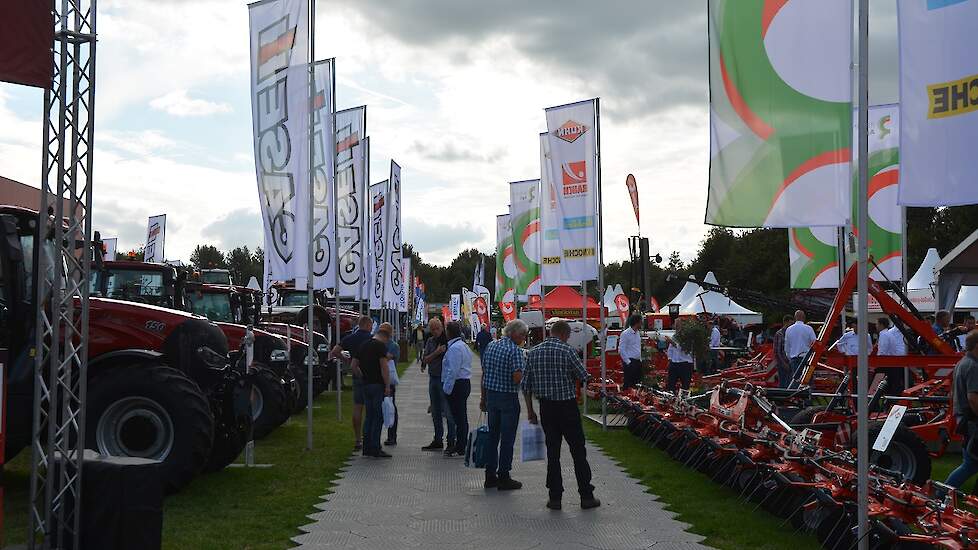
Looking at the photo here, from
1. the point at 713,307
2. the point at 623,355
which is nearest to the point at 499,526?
the point at 623,355

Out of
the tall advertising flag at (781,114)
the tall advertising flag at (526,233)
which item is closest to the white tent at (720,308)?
the tall advertising flag at (526,233)

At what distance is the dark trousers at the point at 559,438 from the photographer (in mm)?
9695

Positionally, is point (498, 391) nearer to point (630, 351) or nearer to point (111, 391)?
point (111, 391)

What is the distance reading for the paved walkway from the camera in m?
8.34

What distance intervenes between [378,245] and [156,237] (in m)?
7.72

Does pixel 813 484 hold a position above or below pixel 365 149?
below

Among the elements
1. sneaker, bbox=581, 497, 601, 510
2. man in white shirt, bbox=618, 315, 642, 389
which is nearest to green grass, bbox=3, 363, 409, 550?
sneaker, bbox=581, 497, 601, 510

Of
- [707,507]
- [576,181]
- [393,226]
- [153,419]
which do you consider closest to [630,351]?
[576,181]

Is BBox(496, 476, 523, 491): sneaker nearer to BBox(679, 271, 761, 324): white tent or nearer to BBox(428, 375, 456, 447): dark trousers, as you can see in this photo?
BBox(428, 375, 456, 447): dark trousers

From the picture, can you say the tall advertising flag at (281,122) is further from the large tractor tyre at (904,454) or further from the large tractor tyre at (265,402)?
the large tractor tyre at (904,454)

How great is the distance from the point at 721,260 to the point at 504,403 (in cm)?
7999

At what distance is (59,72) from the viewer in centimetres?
709

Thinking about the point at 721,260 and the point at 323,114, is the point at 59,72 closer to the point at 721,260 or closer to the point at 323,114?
the point at 323,114

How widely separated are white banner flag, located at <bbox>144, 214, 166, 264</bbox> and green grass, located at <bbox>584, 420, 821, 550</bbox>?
64.4 feet
